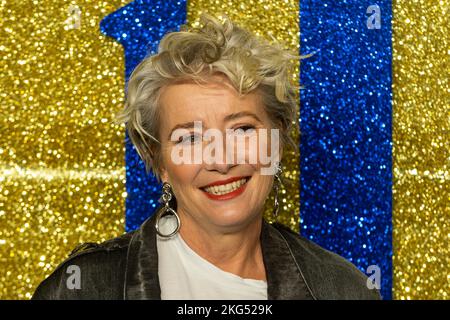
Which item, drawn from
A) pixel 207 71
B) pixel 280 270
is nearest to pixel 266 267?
pixel 280 270

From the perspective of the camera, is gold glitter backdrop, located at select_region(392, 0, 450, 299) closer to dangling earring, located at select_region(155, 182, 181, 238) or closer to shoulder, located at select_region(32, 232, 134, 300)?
dangling earring, located at select_region(155, 182, 181, 238)

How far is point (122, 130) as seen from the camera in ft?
4.55

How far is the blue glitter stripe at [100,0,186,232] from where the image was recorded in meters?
1.38

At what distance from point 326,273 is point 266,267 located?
0.11 meters

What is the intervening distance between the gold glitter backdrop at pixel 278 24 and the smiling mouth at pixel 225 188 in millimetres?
280

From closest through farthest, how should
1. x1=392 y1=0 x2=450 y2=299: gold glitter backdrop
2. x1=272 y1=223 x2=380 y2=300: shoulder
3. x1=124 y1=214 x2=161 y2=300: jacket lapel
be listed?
x1=124 y1=214 x2=161 y2=300: jacket lapel → x1=272 y1=223 x2=380 y2=300: shoulder → x1=392 y1=0 x2=450 y2=299: gold glitter backdrop

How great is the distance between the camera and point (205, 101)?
1.12m

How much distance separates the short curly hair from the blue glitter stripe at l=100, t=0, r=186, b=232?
16cm

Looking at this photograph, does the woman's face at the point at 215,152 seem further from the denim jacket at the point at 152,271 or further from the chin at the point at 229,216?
the denim jacket at the point at 152,271

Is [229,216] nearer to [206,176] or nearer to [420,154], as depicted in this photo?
[206,176]

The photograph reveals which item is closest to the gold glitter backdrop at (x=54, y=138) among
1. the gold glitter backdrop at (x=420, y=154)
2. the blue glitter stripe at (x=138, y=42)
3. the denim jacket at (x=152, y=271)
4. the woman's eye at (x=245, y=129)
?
the blue glitter stripe at (x=138, y=42)

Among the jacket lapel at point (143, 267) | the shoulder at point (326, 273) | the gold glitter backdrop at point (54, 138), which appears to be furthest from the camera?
the gold glitter backdrop at point (54, 138)

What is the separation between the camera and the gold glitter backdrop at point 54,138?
1342mm

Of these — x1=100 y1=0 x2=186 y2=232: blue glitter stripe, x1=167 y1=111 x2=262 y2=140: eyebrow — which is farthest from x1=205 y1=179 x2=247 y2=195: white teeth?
x1=100 y1=0 x2=186 y2=232: blue glitter stripe
